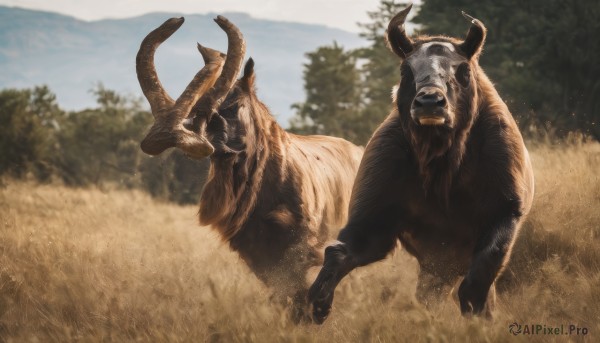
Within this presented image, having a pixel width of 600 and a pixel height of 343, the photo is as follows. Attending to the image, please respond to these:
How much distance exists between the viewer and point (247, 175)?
24.0 ft

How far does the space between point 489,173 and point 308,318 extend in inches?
62.4

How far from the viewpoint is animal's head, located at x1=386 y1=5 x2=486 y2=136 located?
4.98 meters

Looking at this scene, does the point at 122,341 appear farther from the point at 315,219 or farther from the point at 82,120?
the point at 82,120

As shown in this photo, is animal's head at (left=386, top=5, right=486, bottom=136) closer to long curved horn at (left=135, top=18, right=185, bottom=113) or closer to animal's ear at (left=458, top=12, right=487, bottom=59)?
animal's ear at (left=458, top=12, right=487, bottom=59)

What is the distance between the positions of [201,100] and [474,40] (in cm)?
248

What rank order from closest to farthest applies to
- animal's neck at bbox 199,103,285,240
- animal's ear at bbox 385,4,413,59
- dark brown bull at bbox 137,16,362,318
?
animal's ear at bbox 385,4,413,59, dark brown bull at bbox 137,16,362,318, animal's neck at bbox 199,103,285,240

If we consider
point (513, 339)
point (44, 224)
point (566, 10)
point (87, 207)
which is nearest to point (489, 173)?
point (513, 339)

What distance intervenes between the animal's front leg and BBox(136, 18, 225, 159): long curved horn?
2.38 m

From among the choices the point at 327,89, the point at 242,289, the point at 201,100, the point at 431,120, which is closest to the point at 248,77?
the point at 201,100

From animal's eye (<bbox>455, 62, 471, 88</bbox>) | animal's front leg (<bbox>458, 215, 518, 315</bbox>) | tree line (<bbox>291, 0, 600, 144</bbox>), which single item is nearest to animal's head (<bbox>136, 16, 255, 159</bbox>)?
animal's eye (<bbox>455, 62, 471, 88</bbox>)

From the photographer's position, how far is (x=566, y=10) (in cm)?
1953

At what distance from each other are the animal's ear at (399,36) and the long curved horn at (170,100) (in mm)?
1732

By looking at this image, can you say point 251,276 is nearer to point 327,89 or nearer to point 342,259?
point 342,259

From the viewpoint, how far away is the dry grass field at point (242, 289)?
5070mm
